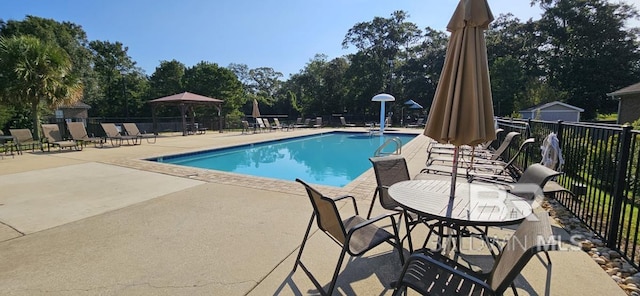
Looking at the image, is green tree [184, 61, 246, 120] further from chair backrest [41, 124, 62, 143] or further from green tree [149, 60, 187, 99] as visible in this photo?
chair backrest [41, 124, 62, 143]

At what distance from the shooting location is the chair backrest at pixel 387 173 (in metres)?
2.88

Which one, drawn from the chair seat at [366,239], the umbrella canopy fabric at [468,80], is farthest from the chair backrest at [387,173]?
the umbrella canopy fabric at [468,80]

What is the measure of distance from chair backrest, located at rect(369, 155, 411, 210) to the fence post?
1.78 meters

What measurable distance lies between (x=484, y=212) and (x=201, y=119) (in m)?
19.8

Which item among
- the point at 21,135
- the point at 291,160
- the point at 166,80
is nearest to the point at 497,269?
the point at 291,160

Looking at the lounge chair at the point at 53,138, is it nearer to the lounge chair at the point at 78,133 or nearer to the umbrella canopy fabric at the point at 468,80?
the lounge chair at the point at 78,133

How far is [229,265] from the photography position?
88.6 inches

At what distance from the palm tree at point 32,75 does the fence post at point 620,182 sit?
13139mm

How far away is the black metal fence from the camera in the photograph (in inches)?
96.3

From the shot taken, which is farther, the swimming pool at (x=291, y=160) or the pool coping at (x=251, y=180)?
the swimming pool at (x=291, y=160)

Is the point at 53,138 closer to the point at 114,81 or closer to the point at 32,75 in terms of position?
the point at 32,75

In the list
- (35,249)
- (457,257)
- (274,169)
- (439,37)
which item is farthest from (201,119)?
(439,37)

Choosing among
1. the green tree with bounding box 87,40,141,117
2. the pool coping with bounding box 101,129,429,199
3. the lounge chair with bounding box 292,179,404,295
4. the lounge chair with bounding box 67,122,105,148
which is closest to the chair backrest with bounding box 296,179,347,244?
the lounge chair with bounding box 292,179,404,295

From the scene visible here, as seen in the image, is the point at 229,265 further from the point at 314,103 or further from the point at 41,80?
the point at 314,103
